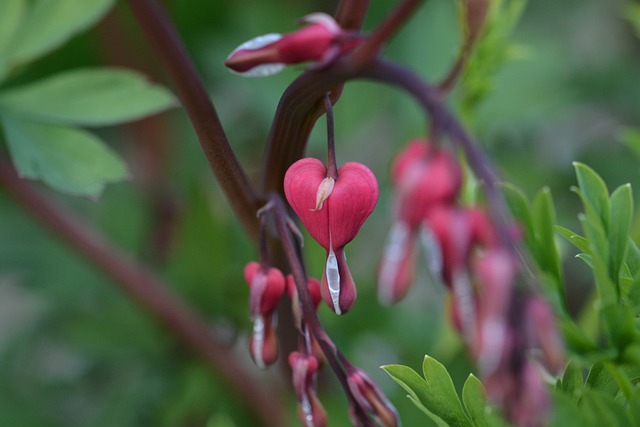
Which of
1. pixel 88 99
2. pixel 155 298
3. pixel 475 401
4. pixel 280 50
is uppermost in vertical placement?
pixel 280 50


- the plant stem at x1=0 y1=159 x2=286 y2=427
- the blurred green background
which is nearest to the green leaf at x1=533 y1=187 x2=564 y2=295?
the blurred green background

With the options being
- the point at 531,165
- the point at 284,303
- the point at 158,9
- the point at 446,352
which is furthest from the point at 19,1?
the point at 531,165

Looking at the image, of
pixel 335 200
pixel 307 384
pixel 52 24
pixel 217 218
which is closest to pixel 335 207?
pixel 335 200

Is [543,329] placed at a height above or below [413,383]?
above

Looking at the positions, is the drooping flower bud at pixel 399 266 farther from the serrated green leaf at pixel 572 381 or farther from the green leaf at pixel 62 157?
the green leaf at pixel 62 157

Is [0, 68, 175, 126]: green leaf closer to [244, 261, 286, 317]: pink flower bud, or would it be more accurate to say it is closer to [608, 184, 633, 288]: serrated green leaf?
[244, 261, 286, 317]: pink flower bud

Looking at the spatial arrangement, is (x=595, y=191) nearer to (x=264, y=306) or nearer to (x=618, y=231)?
(x=618, y=231)

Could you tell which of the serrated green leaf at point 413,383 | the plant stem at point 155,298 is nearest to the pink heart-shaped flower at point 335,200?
the serrated green leaf at point 413,383

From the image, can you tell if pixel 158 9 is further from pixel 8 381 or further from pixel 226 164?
pixel 8 381
